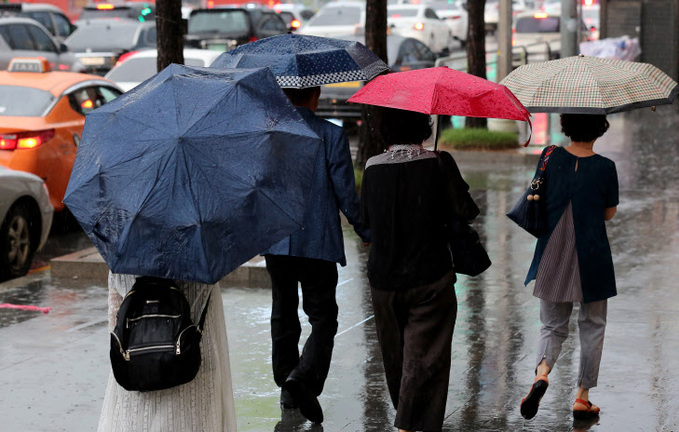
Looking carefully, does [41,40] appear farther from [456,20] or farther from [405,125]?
[456,20]

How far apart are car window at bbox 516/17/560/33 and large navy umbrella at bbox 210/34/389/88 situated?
104 feet

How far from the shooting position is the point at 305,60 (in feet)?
19.2

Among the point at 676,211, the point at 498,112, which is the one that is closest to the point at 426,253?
the point at 498,112

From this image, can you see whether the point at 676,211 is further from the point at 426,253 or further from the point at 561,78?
the point at 426,253

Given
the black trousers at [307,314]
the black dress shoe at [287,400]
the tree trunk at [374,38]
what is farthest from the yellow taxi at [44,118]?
the black dress shoe at [287,400]

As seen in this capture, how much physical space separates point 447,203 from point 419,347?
65cm

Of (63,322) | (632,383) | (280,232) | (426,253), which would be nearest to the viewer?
(280,232)

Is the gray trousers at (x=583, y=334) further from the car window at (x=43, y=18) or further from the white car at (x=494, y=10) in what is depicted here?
the white car at (x=494, y=10)

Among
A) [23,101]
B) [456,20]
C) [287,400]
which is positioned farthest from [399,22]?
[287,400]

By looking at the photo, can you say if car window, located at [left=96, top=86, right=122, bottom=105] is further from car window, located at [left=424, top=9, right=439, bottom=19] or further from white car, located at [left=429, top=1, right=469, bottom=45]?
white car, located at [left=429, top=1, right=469, bottom=45]

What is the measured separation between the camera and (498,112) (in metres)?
4.97

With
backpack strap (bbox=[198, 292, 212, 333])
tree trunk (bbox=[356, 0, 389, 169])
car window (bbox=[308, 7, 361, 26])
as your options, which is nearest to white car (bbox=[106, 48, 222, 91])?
tree trunk (bbox=[356, 0, 389, 169])

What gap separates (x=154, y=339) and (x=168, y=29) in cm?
632

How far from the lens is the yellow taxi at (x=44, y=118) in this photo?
10.9 metres
